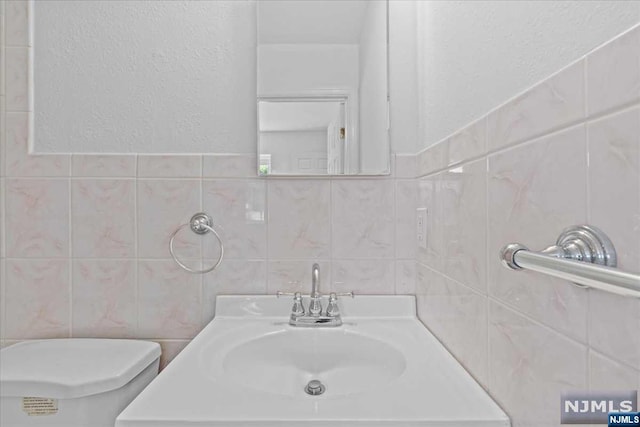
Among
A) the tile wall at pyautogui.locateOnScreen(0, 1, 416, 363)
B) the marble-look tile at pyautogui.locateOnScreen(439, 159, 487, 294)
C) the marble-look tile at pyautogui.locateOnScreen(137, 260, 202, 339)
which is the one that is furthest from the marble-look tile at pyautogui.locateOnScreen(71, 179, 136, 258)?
the marble-look tile at pyautogui.locateOnScreen(439, 159, 487, 294)

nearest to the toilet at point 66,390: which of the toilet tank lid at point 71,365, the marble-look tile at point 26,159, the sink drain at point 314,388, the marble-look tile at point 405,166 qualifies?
the toilet tank lid at point 71,365

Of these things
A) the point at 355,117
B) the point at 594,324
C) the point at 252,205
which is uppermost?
the point at 355,117

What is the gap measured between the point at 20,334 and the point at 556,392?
1.39 metres

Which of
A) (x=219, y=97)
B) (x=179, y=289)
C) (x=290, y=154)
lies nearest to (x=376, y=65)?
(x=290, y=154)

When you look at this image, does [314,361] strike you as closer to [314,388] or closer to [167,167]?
[314,388]

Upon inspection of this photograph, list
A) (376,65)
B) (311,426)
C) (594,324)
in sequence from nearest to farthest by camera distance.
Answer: (594,324), (311,426), (376,65)

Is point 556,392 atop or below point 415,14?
below

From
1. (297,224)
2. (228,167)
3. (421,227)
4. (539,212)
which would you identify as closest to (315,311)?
(297,224)

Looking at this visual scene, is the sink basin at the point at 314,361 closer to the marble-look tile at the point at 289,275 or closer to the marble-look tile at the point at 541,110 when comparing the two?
the marble-look tile at the point at 289,275

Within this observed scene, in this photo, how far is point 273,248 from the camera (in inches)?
46.8

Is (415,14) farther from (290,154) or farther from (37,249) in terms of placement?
(37,249)

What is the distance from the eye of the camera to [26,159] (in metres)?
1.19

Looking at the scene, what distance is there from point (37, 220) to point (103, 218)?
7.7 inches

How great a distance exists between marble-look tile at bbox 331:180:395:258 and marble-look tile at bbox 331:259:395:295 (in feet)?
0.08
